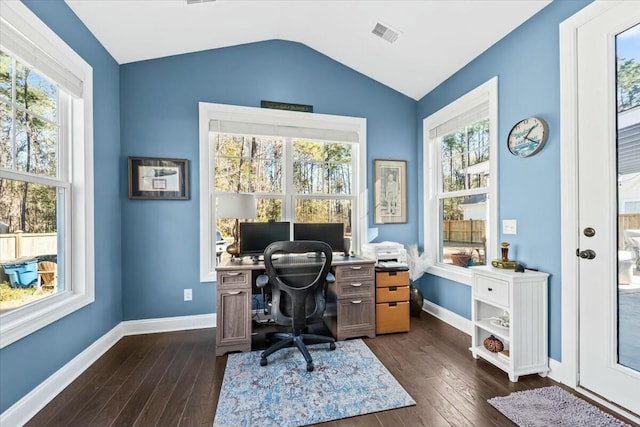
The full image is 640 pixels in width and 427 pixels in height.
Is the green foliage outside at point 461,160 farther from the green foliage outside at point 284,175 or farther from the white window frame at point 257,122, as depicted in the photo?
the green foliage outside at point 284,175

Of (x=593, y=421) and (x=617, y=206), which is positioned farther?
(x=617, y=206)

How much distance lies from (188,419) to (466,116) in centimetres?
339

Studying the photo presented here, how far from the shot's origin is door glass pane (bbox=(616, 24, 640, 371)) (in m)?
1.63

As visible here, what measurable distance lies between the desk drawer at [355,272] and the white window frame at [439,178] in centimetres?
97

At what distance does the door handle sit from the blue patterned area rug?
4.76ft

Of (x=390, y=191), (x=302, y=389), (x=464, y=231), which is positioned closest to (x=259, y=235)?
(x=302, y=389)

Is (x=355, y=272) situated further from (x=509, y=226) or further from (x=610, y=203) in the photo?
(x=610, y=203)

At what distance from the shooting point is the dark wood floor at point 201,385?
5.30 ft

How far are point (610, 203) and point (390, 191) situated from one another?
2.04 meters

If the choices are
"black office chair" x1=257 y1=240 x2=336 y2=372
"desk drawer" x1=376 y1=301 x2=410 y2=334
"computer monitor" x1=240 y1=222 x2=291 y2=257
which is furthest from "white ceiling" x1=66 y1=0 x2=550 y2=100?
"desk drawer" x1=376 y1=301 x2=410 y2=334

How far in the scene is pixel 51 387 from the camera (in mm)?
1801

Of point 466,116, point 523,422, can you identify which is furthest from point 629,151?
point 523,422

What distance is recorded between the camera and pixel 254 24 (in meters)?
2.83

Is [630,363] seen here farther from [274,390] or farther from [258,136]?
[258,136]
